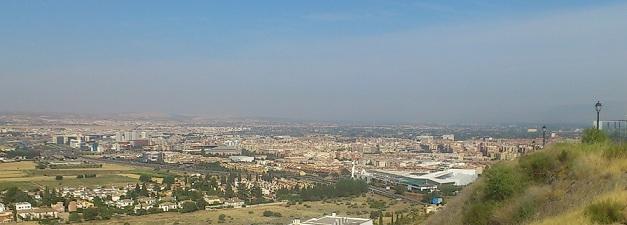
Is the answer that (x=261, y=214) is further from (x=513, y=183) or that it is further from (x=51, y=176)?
(x=513, y=183)

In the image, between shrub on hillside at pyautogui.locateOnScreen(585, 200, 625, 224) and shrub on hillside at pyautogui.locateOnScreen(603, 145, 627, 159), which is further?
shrub on hillside at pyautogui.locateOnScreen(603, 145, 627, 159)

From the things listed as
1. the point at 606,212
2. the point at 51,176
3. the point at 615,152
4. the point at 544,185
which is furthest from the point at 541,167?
the point at 51,176

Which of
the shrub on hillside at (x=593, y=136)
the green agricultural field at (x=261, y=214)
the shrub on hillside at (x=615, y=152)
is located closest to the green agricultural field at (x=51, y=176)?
the green agricultural field at (x=261, y=214)

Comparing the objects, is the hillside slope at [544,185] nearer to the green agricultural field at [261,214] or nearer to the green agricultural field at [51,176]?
the green agricultural field at [261,214]

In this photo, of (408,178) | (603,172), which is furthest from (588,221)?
(408,178)

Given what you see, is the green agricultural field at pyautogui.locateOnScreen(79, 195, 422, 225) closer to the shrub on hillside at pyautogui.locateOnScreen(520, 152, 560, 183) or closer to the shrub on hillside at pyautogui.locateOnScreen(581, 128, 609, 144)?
the shrub on hillside at pyautogui.locateOnScreen(581, 128, 609, 144)

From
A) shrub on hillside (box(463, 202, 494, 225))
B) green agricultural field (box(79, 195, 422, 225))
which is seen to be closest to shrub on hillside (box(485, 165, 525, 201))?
shrub on hillside (box(463, 202, 494, 225))

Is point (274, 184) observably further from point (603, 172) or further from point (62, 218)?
point (603, 172)
